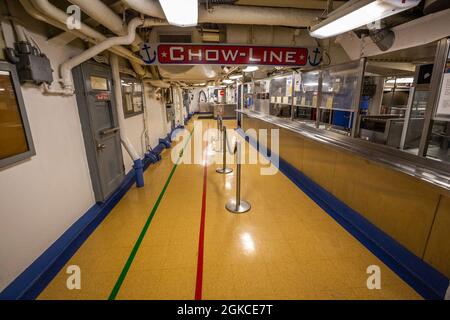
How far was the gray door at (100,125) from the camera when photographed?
114 inches

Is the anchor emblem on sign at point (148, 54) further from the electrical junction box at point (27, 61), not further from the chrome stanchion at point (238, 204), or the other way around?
the chrome stanchion at point (238, 204)

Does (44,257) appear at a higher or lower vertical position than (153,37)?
lower

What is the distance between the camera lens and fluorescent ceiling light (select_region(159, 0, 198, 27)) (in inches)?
70.4

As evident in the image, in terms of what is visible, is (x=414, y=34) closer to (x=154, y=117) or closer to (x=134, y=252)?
(x=134, y=252)

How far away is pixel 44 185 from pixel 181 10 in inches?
88.9

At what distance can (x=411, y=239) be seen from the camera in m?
2.17

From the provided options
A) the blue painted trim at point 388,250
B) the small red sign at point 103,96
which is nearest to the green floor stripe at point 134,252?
the small red sign at point 103,96

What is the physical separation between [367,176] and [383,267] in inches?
41.1

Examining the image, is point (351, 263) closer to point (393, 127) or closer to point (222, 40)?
point (393, 127)

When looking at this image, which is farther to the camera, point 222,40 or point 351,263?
point 222,40

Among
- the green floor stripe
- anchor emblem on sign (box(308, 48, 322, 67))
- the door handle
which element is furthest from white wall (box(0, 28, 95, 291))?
anchor emblem on sign (box(308, 48, 322, 67))

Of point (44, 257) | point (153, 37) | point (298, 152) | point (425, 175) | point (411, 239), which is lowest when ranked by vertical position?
point (44, 257)
